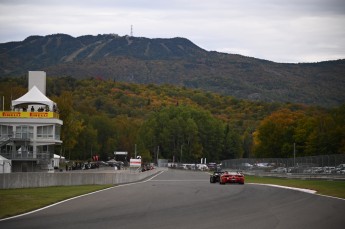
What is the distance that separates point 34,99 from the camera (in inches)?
3307

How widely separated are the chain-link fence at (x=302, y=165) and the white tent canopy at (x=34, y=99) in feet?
97.5

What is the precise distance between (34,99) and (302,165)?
3599 cm

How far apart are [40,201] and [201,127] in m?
159

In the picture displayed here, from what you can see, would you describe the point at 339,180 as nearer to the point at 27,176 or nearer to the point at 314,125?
the point at 27,176

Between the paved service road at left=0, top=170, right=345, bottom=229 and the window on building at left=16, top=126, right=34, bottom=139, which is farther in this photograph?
the window on building at left=16, top=126, right=34, bottom=139

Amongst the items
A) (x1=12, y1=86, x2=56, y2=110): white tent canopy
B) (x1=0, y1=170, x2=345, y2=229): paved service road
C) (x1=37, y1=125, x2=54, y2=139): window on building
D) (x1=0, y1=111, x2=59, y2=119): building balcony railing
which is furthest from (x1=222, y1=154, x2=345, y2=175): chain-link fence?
(x1=0, y1=170, x2=345, y2=229): paved service road

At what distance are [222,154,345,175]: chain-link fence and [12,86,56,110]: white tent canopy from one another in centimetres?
2973

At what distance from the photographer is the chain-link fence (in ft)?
192

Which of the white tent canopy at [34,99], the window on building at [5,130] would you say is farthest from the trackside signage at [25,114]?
the white tent canopy at [34,99]

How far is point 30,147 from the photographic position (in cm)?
7950

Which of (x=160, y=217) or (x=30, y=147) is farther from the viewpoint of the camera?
(x=30, y=147)

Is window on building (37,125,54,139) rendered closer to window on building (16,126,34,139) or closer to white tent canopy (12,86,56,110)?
window on building (16,126,34,139)

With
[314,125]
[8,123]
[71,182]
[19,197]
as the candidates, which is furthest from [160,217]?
[314,125]

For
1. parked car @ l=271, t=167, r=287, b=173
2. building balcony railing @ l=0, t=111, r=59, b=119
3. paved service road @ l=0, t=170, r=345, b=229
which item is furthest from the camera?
building balcony railing @ l=0, t=111, r=59, b=119
